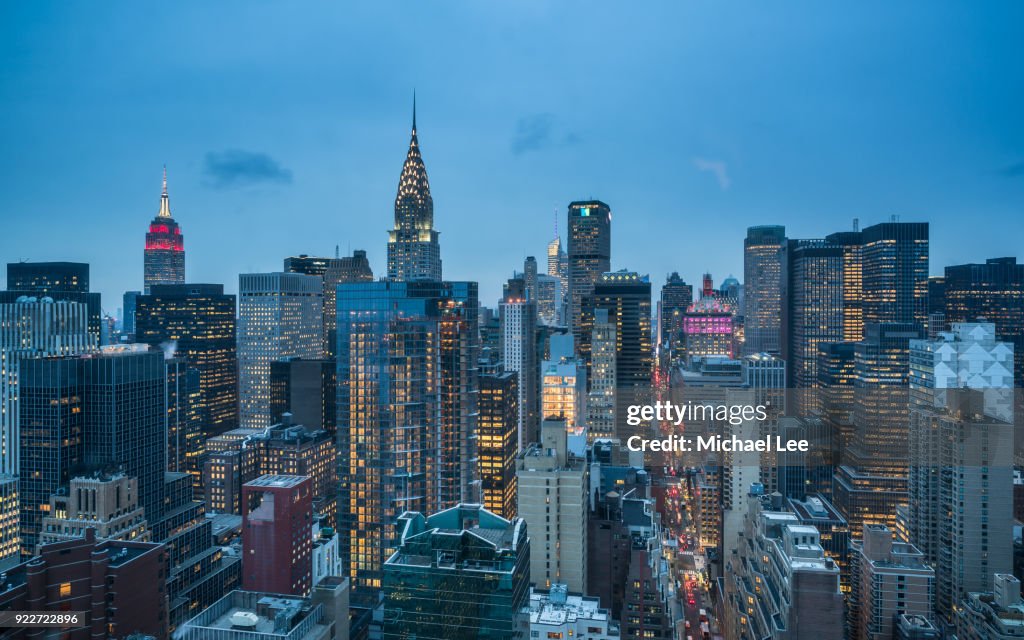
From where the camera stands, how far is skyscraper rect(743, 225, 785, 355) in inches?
4023

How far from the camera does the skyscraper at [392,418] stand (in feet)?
114

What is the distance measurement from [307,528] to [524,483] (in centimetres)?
1093

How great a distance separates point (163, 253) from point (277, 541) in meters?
81.4

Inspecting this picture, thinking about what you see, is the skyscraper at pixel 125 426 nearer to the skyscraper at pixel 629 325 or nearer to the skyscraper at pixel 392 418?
the skyscraper at pixel 392 418

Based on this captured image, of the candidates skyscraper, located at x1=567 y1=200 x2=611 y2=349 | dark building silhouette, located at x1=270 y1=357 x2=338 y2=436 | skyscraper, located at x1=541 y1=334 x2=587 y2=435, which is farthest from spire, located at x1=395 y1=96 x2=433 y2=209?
skyscraper, located at x1=567 y1=200 x2=611 y2=349

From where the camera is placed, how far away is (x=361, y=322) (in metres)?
35.9

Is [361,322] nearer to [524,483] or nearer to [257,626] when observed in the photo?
[524,483]

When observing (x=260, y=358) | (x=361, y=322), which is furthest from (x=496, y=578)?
(x=260, y=358)

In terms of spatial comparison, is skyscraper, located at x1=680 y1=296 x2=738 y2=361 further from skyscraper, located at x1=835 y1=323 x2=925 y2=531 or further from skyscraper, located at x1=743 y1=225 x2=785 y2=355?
skyscraper, located at x1=835 y1=323 x2=925 y2=531

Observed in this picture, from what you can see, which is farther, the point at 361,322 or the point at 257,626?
the point at 361,322

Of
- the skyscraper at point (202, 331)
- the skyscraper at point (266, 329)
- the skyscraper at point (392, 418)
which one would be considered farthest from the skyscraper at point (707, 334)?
the skyscraper at point (392, 418)

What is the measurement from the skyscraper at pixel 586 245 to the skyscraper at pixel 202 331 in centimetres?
5231

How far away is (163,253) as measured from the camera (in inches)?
3861

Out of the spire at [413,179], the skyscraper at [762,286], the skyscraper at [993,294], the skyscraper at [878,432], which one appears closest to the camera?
the skyscraper at [878,432]
